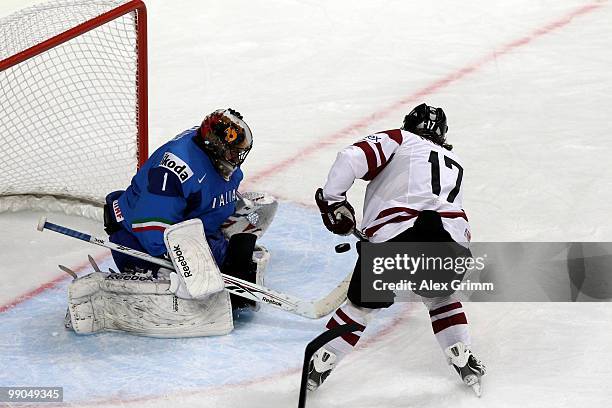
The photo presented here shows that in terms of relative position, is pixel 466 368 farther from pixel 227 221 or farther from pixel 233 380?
pixel 227 221

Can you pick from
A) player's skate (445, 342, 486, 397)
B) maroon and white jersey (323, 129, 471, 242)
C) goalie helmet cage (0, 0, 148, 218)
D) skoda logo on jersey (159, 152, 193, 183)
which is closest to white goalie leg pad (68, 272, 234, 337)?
skoda logo on jersey (159, 152, 193, 183)

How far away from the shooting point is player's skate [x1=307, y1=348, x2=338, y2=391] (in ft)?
10.6

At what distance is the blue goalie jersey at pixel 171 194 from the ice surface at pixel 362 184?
0.32m

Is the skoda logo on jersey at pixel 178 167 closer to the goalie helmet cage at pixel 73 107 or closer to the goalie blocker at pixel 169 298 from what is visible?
the goalie blocker at pixel 169 298

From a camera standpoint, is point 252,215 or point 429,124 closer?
point 429,124

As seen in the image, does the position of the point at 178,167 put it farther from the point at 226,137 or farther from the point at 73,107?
the point at 73,107

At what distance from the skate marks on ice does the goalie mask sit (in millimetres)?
496

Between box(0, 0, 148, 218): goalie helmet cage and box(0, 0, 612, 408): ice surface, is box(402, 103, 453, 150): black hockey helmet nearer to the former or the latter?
box(0, 0, 612, 408): ice surface

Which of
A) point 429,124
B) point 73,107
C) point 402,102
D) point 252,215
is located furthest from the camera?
point 402,102

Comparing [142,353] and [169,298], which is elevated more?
[169,298]

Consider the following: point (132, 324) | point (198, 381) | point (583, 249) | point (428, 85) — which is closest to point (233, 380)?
point (198, 381)

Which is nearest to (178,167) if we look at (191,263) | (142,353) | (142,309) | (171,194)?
(171,194)

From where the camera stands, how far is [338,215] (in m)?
3.32

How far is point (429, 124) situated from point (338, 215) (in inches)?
14.6
